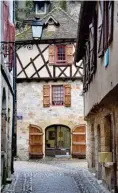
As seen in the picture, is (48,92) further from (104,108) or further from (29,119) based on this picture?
(104,108)

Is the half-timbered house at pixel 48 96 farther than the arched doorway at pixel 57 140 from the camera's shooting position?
No

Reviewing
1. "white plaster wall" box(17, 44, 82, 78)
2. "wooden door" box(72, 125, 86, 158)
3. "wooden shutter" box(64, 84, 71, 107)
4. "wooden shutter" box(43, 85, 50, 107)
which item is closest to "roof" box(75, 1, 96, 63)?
"white plaster wall" box(17, 44, 82, 78)

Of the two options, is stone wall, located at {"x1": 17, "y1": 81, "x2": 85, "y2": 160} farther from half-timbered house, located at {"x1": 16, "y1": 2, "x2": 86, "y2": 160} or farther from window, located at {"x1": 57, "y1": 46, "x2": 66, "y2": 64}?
window, located at {"x1": 57, "y1": 46, "x2": 66, "y2": 64}

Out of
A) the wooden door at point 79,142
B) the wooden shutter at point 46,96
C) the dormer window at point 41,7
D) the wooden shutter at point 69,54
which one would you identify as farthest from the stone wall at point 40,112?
the dormer window at point 41,7

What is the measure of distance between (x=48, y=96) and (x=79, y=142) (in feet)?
10.3

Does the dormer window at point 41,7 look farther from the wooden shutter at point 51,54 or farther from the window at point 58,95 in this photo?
the window at point 58,95

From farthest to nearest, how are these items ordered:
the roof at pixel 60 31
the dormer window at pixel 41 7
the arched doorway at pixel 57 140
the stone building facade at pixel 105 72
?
the dormer window at pixel 41 7 < the arched doorway at pixel 57 140 < the roof at pixel 60 31 < the stone building facade at pixel 105 72

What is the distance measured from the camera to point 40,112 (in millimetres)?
27297

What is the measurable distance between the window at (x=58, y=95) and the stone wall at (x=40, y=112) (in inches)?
10.4

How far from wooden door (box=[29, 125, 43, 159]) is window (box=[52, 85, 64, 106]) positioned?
1864 millimetres

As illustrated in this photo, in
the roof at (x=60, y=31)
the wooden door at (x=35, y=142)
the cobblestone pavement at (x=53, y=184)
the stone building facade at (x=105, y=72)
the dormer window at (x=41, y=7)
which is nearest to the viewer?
the stone building facade at (x=105, y=72)

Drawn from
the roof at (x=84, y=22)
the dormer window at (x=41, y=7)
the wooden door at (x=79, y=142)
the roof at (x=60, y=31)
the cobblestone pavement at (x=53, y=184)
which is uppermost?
the dormer window at (x=41, y=7)

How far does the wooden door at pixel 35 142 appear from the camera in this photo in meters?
27.0

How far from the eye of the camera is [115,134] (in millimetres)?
10891
